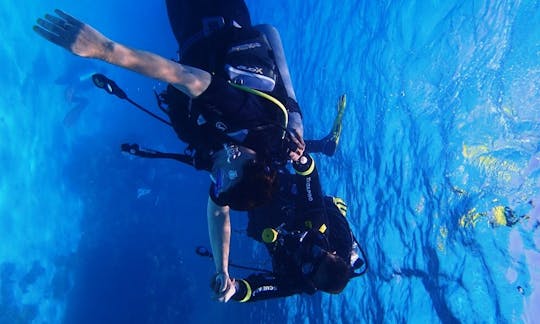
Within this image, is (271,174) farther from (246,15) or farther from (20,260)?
(20,260)

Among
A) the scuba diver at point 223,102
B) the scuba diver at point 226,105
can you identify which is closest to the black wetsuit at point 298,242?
the scuba diver at point 223,102

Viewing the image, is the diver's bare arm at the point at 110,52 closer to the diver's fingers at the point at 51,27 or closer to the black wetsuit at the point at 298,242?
the diver's fingers at the point at 51,27

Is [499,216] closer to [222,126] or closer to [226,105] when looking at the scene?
[222,126]

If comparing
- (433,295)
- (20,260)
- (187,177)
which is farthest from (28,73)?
(433,295)

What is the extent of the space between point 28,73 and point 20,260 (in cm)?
1370

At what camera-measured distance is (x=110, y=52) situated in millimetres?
2730

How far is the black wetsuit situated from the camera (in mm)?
4992

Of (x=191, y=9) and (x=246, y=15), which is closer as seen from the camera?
(x=191, y=9)

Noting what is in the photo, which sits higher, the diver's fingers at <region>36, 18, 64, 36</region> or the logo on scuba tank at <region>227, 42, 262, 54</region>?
the diver's fingers at <region>36, 18, 64, 36</region>

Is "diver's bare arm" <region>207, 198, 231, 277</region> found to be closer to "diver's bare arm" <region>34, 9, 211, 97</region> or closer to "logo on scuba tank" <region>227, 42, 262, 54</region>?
"logo on scuba tank" <region>227, 42, 262, 54</region>

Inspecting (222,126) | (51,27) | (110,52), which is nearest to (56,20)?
(51,27)

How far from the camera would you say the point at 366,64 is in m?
12.9

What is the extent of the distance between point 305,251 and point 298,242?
17cm

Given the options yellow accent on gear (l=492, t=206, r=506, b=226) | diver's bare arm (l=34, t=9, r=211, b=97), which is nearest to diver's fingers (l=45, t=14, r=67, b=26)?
diver's bare arm (l=34, t=9, r=211, b=97)
